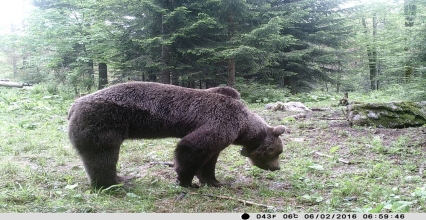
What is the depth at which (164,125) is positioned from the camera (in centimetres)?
493

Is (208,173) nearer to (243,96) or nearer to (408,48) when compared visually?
(243,96)

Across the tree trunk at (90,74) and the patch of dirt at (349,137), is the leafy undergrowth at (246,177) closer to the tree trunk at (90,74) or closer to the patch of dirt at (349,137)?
the patch of dirt at (349,137)

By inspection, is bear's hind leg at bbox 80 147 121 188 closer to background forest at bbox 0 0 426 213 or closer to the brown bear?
the brown bear

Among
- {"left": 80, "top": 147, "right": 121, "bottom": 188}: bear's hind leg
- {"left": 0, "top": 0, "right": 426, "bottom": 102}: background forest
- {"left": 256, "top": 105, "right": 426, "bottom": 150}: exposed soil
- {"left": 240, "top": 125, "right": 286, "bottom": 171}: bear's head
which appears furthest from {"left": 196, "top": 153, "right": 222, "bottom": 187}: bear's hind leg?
{"left": 0, "top": 0, "right": 426, "bottom": 102}: background forest

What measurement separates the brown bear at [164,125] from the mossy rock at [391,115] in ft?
14.2

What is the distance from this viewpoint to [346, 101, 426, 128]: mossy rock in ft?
28.1

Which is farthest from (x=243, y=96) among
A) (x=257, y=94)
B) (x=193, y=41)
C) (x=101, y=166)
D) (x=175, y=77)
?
(x=101, y=166)

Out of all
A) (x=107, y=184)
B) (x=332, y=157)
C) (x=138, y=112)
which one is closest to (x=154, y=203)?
(x=107, y=184)

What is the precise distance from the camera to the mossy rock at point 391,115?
8.56 metres

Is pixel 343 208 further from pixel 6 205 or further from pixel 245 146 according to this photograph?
pixel 6 205

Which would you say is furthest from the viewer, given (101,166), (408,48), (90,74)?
(90,74)

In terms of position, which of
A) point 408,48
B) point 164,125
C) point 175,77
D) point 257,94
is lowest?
point 257,94

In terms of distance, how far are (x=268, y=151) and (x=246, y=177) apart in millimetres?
622

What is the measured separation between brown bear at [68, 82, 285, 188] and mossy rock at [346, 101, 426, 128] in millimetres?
4340
